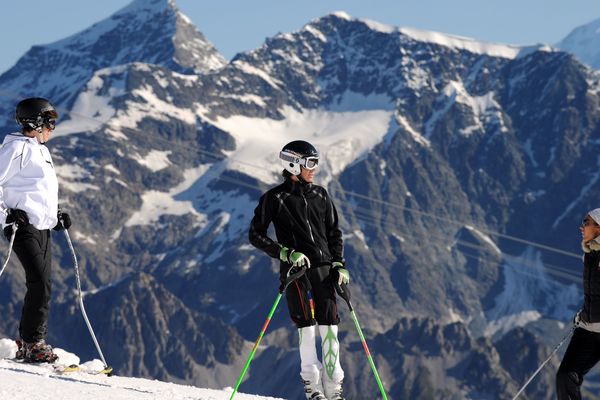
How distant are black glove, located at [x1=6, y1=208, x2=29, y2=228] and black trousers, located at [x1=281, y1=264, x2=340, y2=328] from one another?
4966mm

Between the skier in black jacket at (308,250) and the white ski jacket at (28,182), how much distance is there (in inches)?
161

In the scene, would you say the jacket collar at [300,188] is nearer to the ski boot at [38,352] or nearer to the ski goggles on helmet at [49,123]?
the ski goggles on helmet at [49,123]

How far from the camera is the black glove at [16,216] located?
20.0 meters

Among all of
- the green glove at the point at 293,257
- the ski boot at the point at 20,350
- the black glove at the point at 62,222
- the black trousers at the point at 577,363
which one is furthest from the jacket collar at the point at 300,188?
the ski boot at the point at 20,350

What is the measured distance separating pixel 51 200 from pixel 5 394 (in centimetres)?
493

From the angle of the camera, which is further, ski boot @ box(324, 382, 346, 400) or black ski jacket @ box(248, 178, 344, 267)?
black ski jacket @ box(248, 178, 344, 267)

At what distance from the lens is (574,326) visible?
17703 millimetres

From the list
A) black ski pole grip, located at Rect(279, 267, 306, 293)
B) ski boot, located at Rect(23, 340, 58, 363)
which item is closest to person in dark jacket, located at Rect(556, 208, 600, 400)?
black ski pole grip, located at Rect(279, 267, 306, 293)

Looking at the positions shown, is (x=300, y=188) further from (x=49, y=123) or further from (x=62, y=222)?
(x=49, y=123)

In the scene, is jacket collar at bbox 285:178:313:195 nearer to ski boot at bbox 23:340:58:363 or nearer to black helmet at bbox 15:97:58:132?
black helmet at bbox 15:97:58:132

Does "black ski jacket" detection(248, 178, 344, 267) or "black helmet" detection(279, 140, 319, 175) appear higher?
"black helmet" detection(279, 140, 319, 175)

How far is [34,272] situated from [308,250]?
5190mm

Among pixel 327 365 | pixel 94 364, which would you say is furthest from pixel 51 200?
pixel 327 365

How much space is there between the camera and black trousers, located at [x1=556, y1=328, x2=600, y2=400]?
1716 centimetres
